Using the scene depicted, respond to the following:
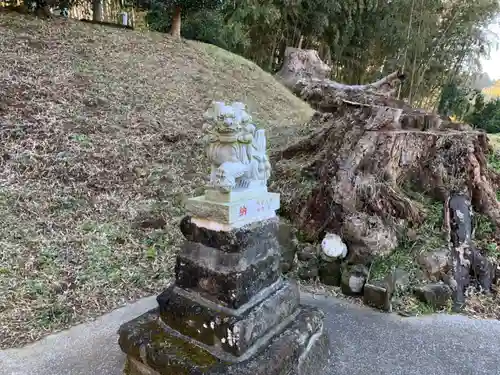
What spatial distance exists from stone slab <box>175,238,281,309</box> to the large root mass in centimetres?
148

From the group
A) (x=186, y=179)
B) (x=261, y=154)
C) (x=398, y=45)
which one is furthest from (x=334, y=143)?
(x=398, y=45)

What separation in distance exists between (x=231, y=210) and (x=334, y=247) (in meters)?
1.74

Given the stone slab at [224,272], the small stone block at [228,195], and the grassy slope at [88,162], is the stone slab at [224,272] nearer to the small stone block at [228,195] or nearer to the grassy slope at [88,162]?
the small stone block at [228,195]

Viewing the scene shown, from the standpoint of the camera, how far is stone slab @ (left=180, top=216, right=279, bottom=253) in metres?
1.91

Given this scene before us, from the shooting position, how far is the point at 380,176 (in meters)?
3.71

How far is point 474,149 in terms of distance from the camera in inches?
159

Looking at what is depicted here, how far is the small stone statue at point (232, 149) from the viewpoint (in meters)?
1.88

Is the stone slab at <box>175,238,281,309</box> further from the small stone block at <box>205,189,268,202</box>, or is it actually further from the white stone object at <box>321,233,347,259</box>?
the white stone object at <box>321,233,347,259</box>

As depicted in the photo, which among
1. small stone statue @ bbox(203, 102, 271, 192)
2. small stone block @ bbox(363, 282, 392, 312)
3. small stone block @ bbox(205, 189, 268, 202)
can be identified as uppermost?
small stone statue @ bbox(203, 102, 271, 192)

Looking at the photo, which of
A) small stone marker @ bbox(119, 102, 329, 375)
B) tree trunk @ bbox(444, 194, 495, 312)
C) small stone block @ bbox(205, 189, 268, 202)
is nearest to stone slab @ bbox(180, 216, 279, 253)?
small stone marker @ bbox(119, 102, 329, 375)

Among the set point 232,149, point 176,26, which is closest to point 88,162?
point 232,149

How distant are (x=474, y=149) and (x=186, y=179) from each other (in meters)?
3.42

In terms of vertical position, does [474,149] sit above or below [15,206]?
above

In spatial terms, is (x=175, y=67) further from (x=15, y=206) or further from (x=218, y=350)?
(x=218, y=350)
